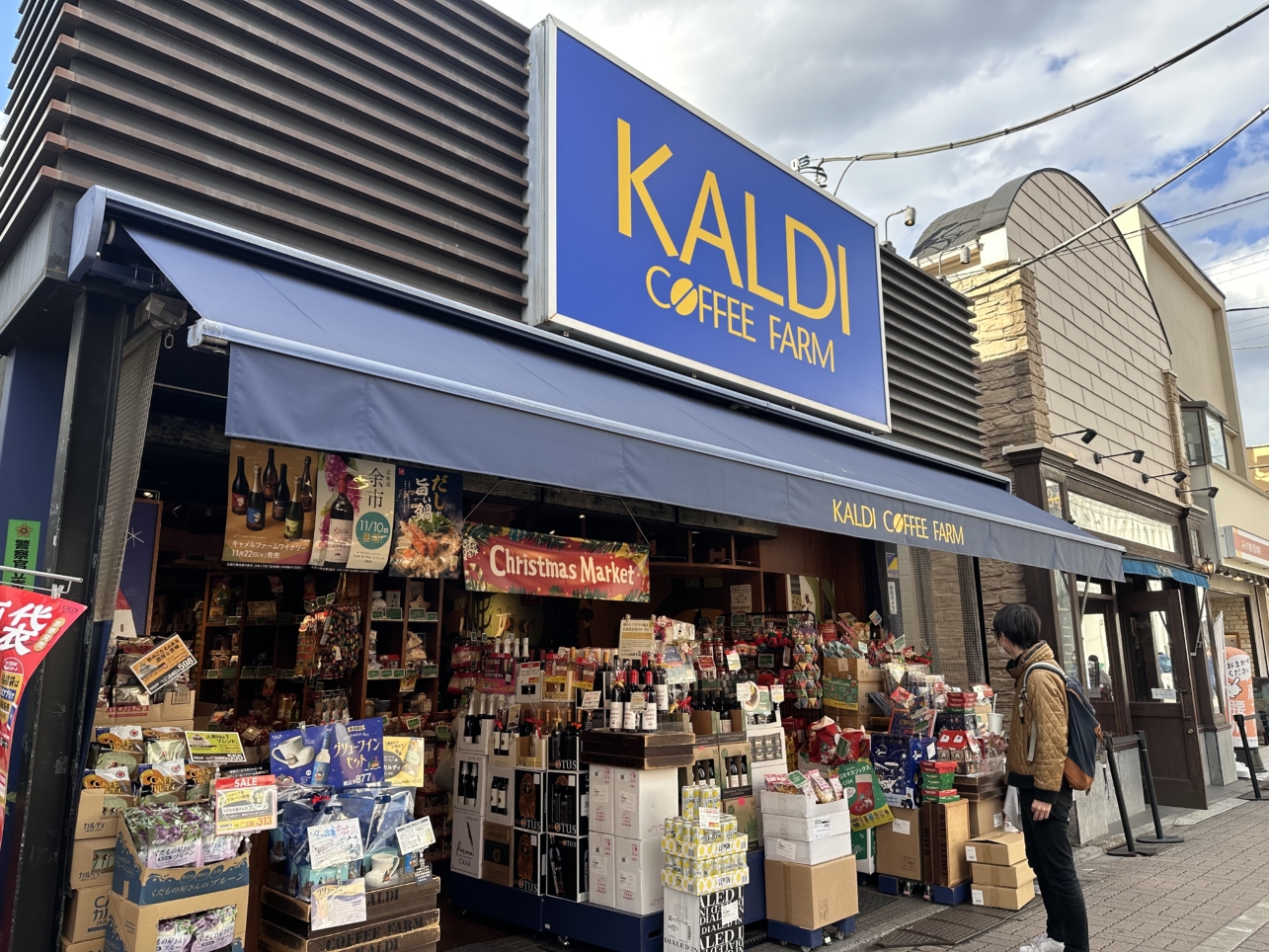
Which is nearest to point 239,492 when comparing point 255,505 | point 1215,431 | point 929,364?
point 255,505

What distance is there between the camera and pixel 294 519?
15.2ft

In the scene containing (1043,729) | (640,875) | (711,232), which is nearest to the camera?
(1043,729)

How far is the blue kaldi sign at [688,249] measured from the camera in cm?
587

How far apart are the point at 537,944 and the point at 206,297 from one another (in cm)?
439

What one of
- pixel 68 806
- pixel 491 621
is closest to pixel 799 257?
pixel 491 621

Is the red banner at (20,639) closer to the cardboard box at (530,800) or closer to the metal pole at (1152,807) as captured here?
the cardboard box at (530,800)

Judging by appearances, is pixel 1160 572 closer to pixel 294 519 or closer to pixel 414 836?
pixel 414 836

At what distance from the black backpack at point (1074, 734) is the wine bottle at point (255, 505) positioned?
4484mm

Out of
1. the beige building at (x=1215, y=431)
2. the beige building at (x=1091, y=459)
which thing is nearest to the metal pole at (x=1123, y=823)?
the beige building at (x=1091, y=459)

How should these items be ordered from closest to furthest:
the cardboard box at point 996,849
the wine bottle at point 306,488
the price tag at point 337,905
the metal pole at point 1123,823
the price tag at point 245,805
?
the price tag at point 245,805 < the price tag at point 337,905 < the wine bottle at point 306,488 < the cardboard box at point 996,849 < the metal pole at point 1123,823

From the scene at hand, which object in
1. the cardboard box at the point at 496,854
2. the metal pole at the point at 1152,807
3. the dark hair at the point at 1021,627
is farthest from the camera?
the metal pole at the point at 1152,807

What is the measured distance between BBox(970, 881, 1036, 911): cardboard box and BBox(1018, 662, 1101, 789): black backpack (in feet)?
5.50

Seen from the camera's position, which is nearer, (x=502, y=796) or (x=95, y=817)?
(x=95, y=817)

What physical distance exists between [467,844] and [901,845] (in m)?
3.31
